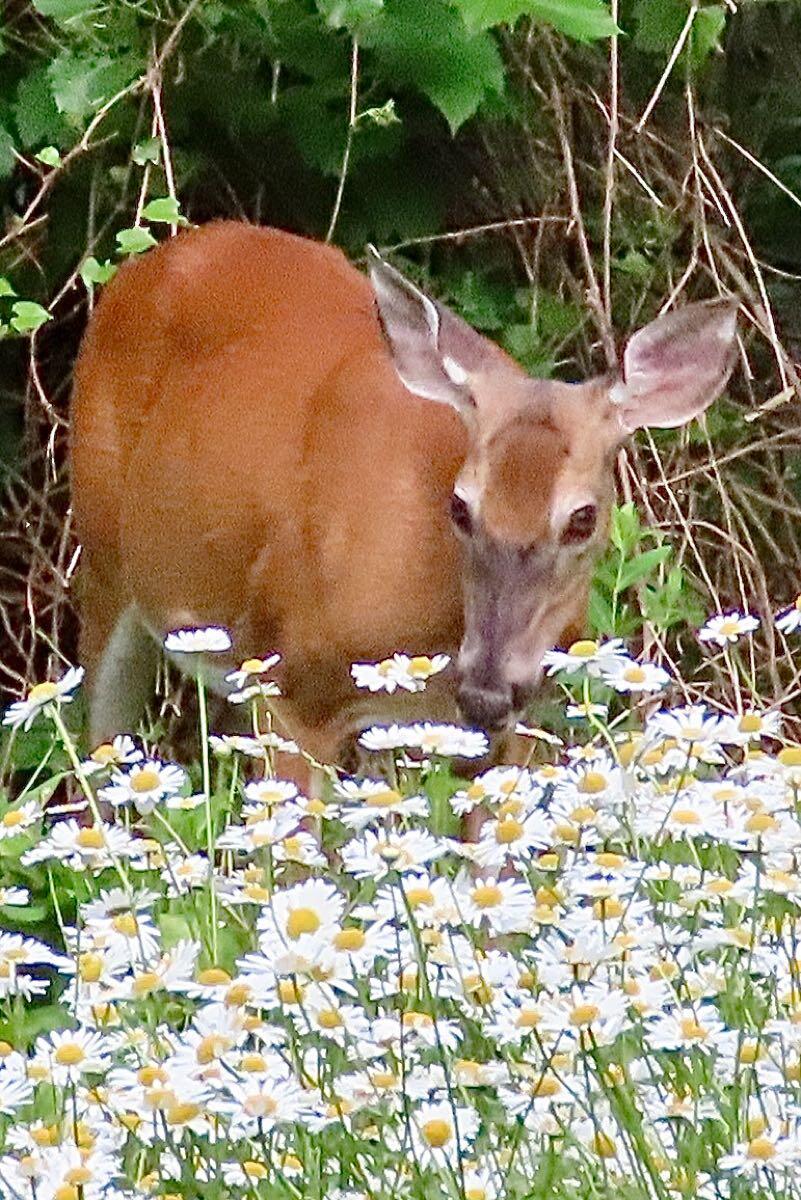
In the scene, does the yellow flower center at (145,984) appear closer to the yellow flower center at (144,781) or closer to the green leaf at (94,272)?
the yellow flower center at (144,781)

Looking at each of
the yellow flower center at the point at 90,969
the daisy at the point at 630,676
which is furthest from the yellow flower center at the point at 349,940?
the daisy at the point at 630,676

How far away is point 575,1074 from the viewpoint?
5.58 ft

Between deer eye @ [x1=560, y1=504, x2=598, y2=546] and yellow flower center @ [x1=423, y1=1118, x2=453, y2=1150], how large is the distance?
1.93 meters

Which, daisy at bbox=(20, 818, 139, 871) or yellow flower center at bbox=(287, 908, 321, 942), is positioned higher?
yellow flower center at bbox=(287, 908, 321, 942)

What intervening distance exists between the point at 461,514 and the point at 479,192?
1684mm

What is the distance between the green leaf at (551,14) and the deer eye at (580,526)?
2.55ft

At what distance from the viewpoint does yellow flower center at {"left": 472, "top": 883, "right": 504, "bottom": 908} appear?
1.81 metres

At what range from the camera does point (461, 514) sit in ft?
11.4

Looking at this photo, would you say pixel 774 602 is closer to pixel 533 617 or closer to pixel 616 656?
pixel 533 617

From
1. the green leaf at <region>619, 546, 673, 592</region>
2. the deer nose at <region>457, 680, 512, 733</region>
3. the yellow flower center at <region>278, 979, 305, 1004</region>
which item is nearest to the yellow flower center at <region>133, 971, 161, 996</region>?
the yellow flower center at <region>278, 979, 305, 1004</region>

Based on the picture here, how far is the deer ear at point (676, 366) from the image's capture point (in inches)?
144

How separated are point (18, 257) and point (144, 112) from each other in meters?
0.42

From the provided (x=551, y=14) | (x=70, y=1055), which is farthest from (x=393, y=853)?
(x=551, y=14)

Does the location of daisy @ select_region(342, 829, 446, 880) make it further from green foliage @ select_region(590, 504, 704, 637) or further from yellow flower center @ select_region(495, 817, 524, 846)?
green foliage @ select_region(590, 504, 704, 637)
